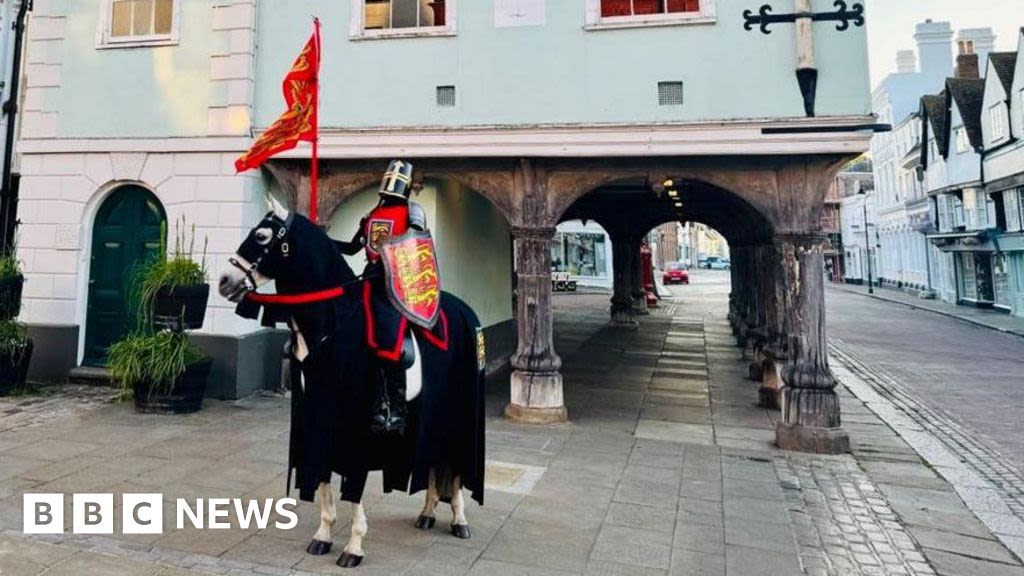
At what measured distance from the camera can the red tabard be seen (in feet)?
12.2

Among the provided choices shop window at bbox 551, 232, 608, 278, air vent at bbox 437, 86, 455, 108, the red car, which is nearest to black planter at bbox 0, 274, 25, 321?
air vent at bbox 437, 86, 455, 108

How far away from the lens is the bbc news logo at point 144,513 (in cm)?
387

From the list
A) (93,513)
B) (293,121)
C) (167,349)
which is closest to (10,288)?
(167,349)

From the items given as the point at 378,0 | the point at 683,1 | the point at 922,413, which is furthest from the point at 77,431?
the point at 922,413

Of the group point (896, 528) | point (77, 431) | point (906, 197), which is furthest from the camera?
point (906, 197)

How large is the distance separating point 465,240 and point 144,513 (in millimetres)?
6207

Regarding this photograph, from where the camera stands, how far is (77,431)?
19.8 feet

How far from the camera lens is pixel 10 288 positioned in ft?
24.1

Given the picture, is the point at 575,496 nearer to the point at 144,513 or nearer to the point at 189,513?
the point at 189,513

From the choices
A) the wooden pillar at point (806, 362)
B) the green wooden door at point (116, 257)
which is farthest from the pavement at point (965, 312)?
the green wooden door at point (116, 257)

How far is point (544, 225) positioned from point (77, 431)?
570 centimetres

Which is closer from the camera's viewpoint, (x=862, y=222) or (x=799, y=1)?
(x=799, y=1)

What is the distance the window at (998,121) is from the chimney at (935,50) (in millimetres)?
13642

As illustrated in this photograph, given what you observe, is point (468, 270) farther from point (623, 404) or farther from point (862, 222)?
point (862, 222)
